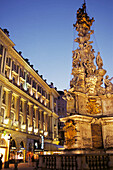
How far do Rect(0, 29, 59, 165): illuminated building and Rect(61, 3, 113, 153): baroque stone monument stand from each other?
1583 centimetres

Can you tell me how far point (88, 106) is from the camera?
17922mm

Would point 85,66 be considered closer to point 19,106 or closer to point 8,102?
point 8,102

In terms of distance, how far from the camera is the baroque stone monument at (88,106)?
16.0 m

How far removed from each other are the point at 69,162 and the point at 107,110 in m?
7.16

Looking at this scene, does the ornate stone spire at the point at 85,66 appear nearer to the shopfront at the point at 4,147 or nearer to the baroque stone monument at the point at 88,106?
the baroque stone monument at the point at 88,106

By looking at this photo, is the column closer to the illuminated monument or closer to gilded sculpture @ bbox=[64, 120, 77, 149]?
the illuminated monument

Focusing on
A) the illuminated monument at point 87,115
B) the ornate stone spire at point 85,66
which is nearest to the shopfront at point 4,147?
the illuminated monument at point 87,115

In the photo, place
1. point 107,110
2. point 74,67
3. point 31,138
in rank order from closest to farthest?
1. point 107,110
2. point 74,67
3. point 31,138

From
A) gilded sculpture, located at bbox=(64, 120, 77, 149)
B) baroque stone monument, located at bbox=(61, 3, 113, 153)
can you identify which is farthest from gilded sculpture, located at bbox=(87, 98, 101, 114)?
gilded sculpture, located at bbox=(64, 120, 77, 149)

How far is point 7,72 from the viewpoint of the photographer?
38906 mm

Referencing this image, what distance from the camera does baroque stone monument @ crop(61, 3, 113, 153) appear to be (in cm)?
1598

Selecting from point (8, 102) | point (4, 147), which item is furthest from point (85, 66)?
point (8, 102)

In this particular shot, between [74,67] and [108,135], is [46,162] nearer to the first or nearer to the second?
[108,135]

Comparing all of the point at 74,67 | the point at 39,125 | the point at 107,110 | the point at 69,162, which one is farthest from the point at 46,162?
the point at 39,125
